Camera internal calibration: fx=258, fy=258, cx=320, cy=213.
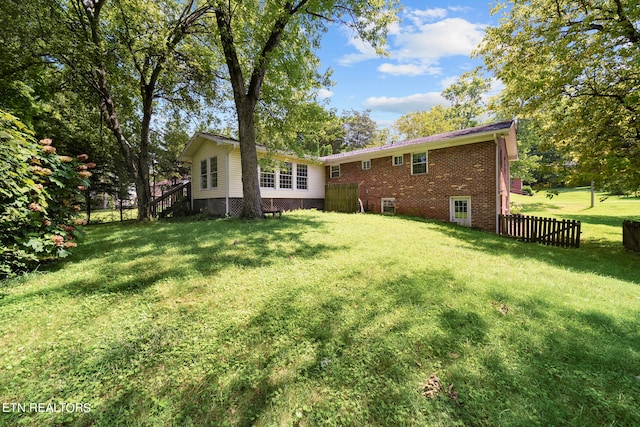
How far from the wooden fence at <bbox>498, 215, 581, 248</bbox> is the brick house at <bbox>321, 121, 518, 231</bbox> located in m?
1.07

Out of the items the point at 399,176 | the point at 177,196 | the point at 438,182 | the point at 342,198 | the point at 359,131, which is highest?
the point at 359,131

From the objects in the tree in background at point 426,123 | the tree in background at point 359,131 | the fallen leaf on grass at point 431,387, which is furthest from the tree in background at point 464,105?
the fallen leaf on grass at point 431,387

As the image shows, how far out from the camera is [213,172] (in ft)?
46.0

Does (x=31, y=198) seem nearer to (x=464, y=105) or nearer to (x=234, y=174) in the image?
(x=234, y=174)

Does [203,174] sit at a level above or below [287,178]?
above

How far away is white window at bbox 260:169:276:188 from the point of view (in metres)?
14.2

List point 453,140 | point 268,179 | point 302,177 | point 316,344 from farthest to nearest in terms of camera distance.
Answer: point 302,177, point 268,179, point 453,140, point 316,344

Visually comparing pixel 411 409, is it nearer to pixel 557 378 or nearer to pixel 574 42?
pixel 557 378

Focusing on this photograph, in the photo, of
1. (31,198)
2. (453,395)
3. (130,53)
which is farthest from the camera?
(130,53)

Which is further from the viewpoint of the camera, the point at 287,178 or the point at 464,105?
the point at 464,105

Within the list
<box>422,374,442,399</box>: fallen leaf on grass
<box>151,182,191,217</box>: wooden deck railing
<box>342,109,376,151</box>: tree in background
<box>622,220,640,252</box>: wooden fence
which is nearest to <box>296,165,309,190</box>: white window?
<box>151,182,191,217</box>: wooden deck railing

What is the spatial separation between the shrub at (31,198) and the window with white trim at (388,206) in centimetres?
1313

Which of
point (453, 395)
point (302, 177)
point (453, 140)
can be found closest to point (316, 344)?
point (453, 395)

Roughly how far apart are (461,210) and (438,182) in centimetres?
176
